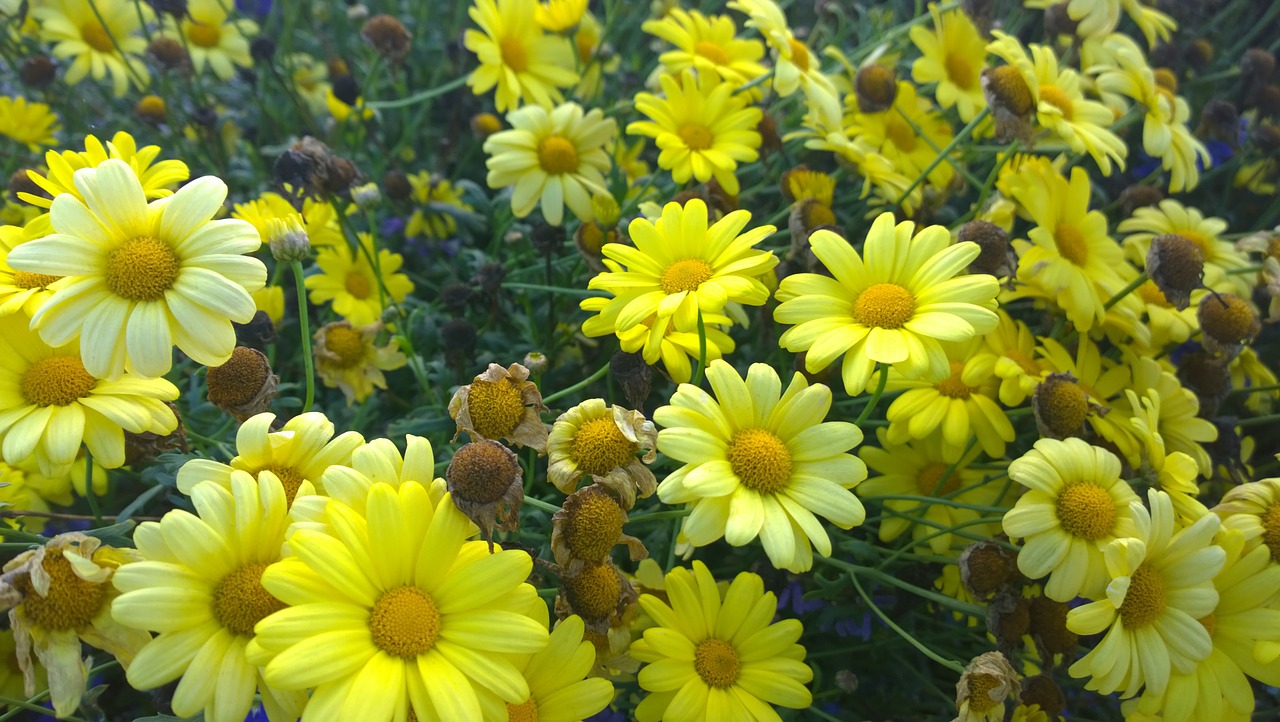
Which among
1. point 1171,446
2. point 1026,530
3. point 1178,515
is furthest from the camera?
point 1171,446

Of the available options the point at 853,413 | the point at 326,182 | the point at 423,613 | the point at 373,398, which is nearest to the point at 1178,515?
the point at 853,413

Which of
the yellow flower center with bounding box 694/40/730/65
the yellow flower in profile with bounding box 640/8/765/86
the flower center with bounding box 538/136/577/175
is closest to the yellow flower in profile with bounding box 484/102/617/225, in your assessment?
the flower center with bounding box 538/136/577/175

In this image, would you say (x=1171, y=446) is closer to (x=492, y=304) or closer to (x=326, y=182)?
(x=492, y=304)

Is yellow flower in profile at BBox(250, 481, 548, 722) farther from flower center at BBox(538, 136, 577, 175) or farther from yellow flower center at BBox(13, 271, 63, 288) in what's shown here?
flower center at BBox(538, 136, 577, 175)

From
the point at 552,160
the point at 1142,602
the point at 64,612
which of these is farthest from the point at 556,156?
the point at 1142,602

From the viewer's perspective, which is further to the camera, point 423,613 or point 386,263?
point 386,263
